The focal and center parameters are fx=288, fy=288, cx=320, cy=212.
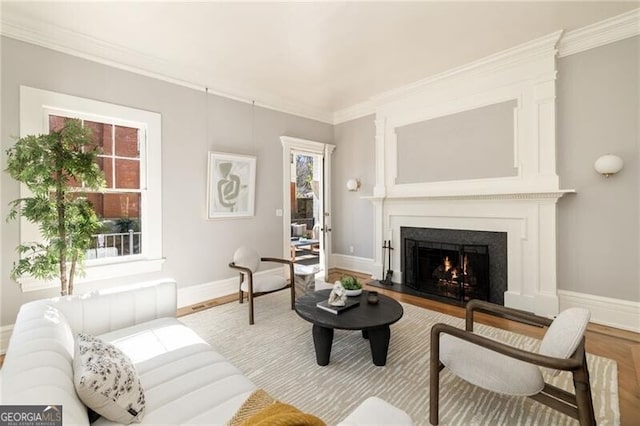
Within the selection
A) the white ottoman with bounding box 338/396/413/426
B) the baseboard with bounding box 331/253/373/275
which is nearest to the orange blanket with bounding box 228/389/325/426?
the white ottoman with bounding box 338/396/413/426

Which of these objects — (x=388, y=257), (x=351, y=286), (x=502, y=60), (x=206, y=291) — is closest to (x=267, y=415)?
(x=351, y=286)

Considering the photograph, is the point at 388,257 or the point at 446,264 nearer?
the point at 446,264

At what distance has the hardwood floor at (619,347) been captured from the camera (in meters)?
1.92

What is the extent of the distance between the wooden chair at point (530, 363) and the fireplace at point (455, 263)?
81.3 inches

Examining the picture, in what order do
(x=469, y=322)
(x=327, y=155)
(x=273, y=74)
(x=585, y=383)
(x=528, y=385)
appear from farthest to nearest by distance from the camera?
(x=327, y=155)
(x=273, y=74)
(x=469, y=322)
(x=528, y=385)
(x=585, y=383)

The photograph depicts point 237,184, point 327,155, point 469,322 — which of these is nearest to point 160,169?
point 237,184

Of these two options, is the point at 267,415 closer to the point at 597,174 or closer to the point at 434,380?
the point at 434,380

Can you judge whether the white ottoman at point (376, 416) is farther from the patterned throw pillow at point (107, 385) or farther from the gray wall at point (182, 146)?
the gray wall at point (182, 146)

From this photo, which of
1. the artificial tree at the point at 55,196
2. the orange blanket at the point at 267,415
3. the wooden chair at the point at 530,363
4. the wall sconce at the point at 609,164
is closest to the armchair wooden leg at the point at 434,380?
the wooden chair at the point at 530,363

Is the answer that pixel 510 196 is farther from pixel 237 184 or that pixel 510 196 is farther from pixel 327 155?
pixel 237 184

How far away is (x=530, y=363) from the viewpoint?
1.50 metres

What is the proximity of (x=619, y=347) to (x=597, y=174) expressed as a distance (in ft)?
5.69

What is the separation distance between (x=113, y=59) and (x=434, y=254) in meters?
4.85

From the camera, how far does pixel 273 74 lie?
3.96 m
